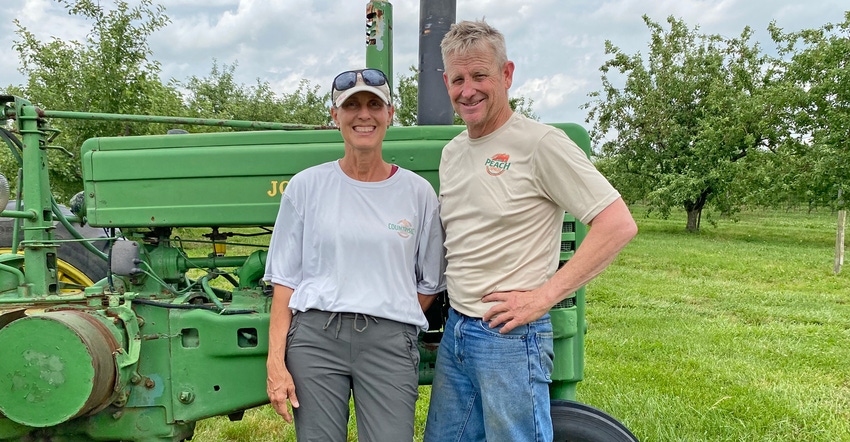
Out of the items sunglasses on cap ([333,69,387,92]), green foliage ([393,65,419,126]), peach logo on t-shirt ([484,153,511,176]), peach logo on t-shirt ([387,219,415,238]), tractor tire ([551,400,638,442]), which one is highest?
green foliage ([393,65,419,126])

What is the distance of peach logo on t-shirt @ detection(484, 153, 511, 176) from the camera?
1.76m

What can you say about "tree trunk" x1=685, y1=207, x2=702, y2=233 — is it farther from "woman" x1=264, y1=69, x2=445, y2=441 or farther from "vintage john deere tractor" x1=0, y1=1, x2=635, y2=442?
"woman" x1=264, y1=69, x2=445, y2=441

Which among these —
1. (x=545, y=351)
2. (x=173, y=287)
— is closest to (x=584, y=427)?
(x=545, y=351)

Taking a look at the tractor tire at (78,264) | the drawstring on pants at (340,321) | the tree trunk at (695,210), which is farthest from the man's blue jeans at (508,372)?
the tree trunk at (695,210)

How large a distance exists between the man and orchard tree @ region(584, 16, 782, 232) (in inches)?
629

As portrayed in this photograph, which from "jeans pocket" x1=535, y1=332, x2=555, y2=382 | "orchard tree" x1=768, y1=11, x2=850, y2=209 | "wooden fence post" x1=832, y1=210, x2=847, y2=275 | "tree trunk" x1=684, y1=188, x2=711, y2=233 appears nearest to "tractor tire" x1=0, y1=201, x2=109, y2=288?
"jeans pocket" x1=535, y1=332, x2=555, y2=382

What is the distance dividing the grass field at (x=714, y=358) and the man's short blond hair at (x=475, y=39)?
2.27 meters

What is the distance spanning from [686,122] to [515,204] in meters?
19.0

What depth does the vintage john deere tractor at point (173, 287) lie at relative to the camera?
85.4 inches

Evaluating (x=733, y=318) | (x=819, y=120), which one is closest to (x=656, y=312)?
(x=733, y=318)

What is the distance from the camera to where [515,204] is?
1726 millimetres

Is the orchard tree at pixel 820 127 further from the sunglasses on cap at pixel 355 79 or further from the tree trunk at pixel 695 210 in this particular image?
the sunglasses on cap at pixel 355 79

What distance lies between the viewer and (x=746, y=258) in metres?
10.9

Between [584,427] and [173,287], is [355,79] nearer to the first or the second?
[173,287]
